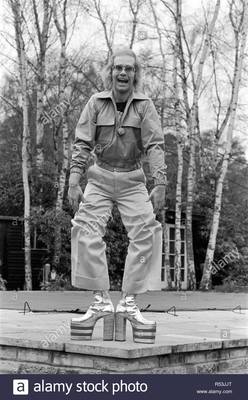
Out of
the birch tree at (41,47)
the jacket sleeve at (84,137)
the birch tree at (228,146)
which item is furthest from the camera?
the birch tree at (228,146)

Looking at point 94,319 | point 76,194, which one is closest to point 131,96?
point 76,194

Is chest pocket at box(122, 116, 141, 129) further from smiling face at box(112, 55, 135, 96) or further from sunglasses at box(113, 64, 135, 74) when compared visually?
sunglasses at box(113, 64, 135, 74)

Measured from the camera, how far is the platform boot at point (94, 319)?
4438 millimetres

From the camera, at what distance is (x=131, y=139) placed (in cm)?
469

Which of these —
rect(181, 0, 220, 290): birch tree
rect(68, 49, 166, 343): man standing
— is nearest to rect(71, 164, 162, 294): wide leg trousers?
rect(68, 49, 166, 343): man standing

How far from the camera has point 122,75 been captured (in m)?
4.61

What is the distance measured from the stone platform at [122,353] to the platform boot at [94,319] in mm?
79

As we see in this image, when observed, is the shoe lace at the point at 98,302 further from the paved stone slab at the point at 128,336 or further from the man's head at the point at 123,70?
the man's head at the point at 123,70

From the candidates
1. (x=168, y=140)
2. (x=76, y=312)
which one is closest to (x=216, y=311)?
(x=76, y=312)

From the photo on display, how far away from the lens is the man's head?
4.62 m

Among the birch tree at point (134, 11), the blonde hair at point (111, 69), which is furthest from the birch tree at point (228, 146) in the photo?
the blonde hair at point (111, 69)

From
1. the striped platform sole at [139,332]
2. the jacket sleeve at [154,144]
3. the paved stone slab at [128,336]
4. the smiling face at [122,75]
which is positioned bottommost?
the paved stone slab at [128,336]

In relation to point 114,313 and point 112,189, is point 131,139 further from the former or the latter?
point 114,313

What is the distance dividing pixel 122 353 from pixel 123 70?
195cm
